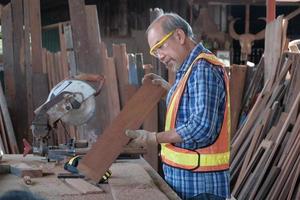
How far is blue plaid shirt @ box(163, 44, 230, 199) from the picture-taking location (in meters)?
2.10

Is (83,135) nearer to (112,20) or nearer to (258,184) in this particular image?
(258,184)

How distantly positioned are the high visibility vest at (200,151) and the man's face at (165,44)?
12cm

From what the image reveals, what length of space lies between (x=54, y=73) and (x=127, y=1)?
466cm

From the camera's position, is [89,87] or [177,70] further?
[89,87]

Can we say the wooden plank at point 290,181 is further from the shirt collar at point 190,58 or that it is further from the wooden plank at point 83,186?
the wooden plank at point 83,186

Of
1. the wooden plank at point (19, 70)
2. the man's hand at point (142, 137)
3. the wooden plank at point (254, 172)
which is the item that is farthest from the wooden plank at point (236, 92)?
the man's hand at point (142, 137)

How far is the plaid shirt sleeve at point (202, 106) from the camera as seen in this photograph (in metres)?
2.09

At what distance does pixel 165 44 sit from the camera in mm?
2252

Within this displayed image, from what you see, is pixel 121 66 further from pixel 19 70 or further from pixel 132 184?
pixel 132 184

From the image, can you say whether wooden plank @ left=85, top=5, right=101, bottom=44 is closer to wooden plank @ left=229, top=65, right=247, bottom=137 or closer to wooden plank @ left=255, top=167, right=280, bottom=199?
wooden plank @ left=229, top=65, right=247, bottom=137

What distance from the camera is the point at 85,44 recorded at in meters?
4.94

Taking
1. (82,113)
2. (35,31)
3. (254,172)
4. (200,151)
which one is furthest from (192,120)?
(35,31)

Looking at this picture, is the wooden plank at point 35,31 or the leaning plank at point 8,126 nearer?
the leaning plank at point 8,126

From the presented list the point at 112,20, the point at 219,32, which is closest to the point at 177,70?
the point at 219,32
